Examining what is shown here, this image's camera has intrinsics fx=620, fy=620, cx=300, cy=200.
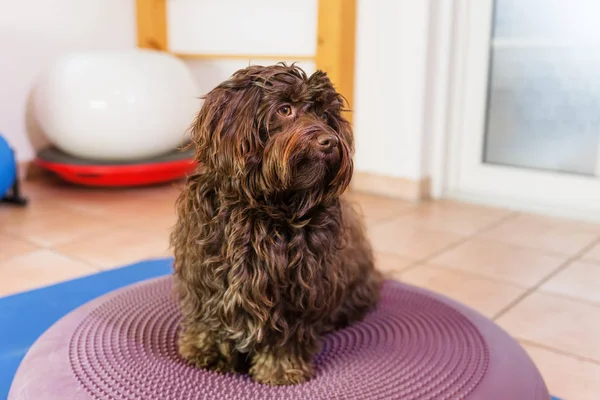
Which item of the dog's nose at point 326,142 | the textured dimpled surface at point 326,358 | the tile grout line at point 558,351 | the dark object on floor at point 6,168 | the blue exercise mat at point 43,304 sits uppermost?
the dog's nose at point 326,142

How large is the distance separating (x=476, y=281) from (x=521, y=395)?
1089mm

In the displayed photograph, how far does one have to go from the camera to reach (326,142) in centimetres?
→ 117

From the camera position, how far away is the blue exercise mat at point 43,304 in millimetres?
1662

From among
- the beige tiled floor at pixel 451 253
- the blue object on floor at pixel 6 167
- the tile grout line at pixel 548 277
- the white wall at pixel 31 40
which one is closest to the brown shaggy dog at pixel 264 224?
the beige tiled floor at pixel 451 253

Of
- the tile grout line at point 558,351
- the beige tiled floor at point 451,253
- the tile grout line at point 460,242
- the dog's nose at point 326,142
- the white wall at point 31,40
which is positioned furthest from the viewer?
the white wall at point 31,40

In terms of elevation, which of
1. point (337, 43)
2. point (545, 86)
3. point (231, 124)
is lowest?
point (545, 86)

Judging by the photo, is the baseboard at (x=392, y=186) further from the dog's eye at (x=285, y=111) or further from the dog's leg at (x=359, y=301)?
the dog's eye at (x=285, y=111)

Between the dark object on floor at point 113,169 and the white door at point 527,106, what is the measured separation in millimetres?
1654

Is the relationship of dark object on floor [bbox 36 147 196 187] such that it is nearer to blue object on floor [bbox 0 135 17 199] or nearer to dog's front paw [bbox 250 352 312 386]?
blue object on floor [bbox 0 135 17 199]

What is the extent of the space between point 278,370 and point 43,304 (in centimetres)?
100

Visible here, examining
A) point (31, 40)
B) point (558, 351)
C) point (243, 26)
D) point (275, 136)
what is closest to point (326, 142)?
point (275, 136)

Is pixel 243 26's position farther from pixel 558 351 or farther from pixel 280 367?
pixel 280 367

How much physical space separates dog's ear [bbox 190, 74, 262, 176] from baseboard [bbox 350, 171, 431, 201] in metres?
2.57

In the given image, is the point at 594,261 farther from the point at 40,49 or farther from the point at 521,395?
the point at 40,49
